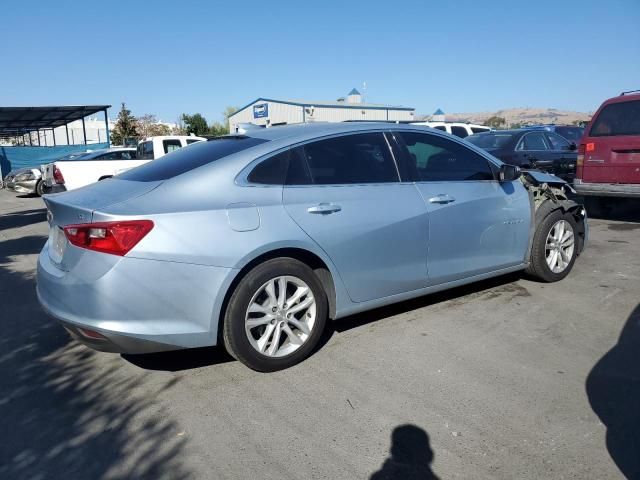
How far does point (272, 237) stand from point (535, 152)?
8596 mm

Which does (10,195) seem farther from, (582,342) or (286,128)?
(582,342)

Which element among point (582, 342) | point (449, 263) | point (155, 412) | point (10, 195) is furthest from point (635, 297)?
point (10, 195)

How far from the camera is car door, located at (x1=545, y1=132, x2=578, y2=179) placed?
1079 cm

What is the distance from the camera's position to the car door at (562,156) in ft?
35.4

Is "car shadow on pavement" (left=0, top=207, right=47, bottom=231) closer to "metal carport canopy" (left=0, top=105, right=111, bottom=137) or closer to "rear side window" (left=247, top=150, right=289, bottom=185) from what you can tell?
"rear side window" (left=247, top=150, right=289, bottom=185)

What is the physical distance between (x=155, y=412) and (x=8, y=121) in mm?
32051

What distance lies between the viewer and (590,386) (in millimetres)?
3273

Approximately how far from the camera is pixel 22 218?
1216cm

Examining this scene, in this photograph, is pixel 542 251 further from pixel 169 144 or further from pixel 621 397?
pixel 169 144

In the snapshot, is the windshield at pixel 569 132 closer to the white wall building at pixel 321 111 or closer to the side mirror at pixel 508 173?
the side mirror at pixel 508 173

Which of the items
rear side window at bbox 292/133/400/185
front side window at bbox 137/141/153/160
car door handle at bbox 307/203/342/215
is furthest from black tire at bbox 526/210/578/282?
front side window at bbox 137/141/153/160

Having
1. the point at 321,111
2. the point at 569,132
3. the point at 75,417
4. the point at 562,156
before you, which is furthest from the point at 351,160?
the point at 321,111

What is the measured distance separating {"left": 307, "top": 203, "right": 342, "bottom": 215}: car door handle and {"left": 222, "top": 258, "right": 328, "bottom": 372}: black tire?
379 mm

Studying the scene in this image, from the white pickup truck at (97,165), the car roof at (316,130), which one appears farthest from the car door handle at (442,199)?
the white pickup truck at (97,165)
